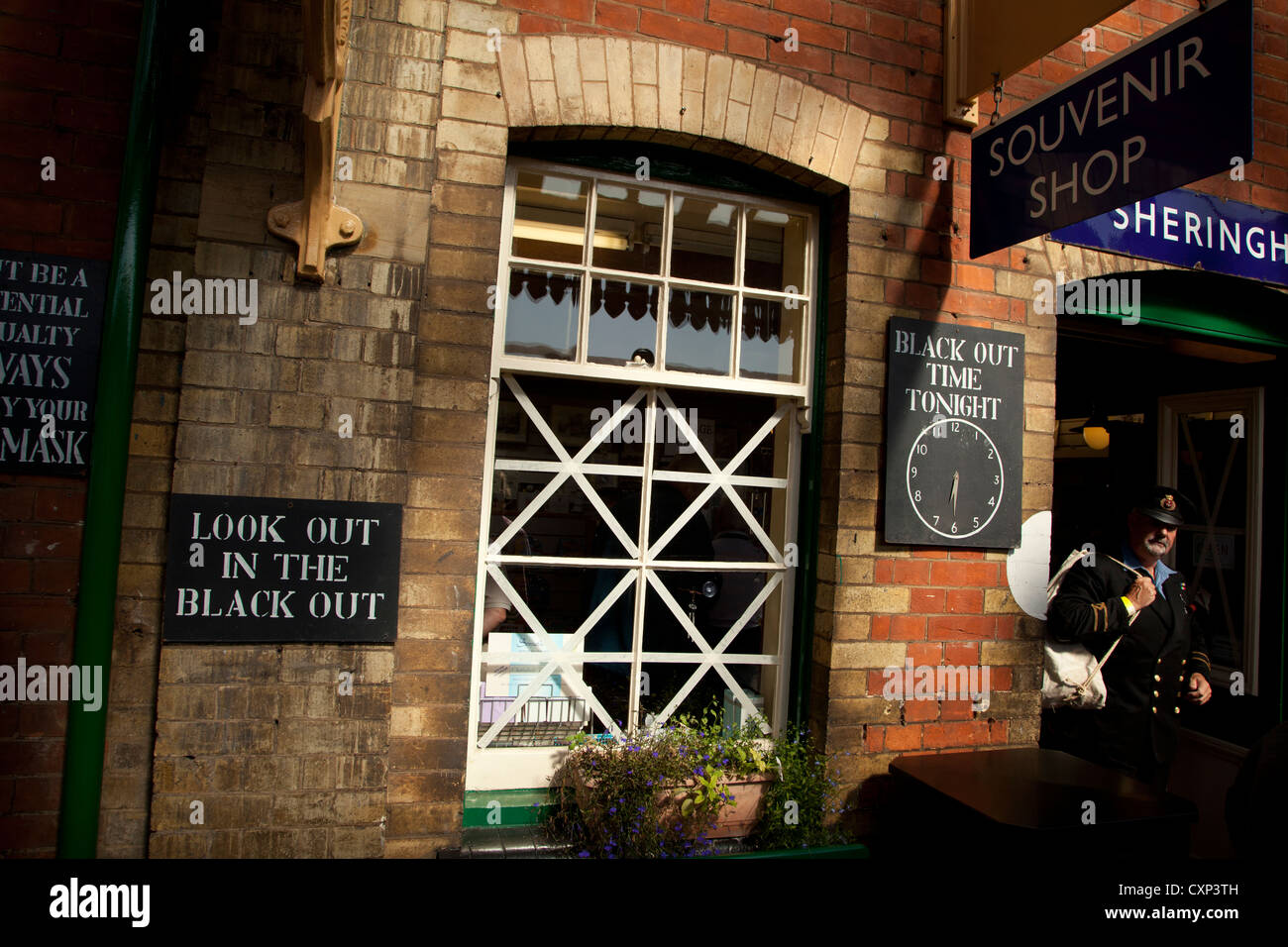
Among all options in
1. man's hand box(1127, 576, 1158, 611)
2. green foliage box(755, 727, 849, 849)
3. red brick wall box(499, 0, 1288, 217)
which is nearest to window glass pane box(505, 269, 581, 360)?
red brick wall box(499, 0, 1288, 217)

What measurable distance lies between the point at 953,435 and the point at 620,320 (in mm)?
1537

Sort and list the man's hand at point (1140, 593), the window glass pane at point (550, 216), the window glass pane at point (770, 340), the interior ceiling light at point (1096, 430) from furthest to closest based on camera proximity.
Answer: the interior ceiling light at point (1096, 430) → the man's hand at point (1140, 593) → the window glass pane at point (770, 340) → the window glass pane at point (550, 216)

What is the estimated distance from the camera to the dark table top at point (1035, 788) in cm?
268

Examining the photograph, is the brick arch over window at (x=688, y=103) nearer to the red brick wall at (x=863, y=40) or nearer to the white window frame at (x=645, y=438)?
the red brick wall at (x=863, y=40)

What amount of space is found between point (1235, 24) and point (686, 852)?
330 centimetres

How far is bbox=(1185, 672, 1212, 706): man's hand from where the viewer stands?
3977 mm

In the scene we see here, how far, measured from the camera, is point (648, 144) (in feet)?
10.4

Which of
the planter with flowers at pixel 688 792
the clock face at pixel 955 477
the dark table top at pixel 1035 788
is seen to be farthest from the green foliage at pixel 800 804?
the clock face at pixel 955 477

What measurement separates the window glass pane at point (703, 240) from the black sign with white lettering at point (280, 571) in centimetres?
161

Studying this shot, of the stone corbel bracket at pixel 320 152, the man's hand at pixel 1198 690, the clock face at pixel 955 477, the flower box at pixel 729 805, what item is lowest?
the flower box at pixel 729 805

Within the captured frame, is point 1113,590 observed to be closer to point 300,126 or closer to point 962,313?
point 962,313

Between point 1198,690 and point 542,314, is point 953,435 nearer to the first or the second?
point 542,314

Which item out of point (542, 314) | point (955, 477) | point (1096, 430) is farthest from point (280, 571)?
point (1096, 430)
